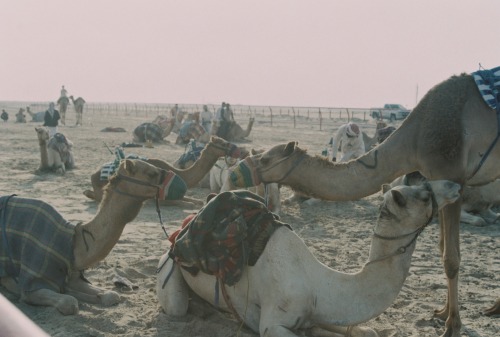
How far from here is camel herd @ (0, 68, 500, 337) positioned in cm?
365

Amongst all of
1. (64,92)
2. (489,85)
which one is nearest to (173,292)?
(489,85)

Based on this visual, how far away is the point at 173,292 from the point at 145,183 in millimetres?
871

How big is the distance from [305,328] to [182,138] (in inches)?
798

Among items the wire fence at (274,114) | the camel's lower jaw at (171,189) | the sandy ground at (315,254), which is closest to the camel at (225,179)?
the sandy ground at (315,254)

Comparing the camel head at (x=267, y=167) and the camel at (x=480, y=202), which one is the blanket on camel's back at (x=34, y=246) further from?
the camel at (x=480, y=202)

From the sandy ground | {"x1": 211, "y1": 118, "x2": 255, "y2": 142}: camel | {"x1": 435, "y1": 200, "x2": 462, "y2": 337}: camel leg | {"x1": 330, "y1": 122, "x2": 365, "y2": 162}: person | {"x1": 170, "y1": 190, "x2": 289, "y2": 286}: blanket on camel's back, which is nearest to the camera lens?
{"x1": 170, "y1": 190, "x2": 289, "y2": 286}: blanket on camel's back

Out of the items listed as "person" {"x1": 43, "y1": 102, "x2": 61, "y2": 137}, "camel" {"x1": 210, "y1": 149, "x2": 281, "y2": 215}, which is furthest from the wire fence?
"camel" {"x1": 210, "y1": 149, "x2": 281, "y2": 215}

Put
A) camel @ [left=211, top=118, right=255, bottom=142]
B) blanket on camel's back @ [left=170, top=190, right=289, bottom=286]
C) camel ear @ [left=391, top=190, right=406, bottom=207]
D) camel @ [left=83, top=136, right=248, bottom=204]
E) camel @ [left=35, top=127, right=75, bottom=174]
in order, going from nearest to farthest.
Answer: camel ear @ [left=391, top=190, right=406, bottom=207] < blanket on camel's back @ [left=170, top=190, right=289, bottom=286] < camel @ [left=83, top=136, right=248, bottom=204] < camel @ [left=35, top=127, right=75, bottom=174] < camel @ [left=211, top=118, right=255, bottom=142]

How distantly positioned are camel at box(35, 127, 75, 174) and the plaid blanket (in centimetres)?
929

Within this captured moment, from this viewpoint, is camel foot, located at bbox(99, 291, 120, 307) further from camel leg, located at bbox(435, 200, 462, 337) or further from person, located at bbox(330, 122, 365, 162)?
person, located at bbox(330, 122, 365, 162)

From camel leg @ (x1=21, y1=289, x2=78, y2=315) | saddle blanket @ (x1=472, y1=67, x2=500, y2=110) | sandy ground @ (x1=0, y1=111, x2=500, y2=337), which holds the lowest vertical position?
sandy ground @ (x1=0, y1=111, x2=500, y2=337)

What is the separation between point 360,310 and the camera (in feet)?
11.9

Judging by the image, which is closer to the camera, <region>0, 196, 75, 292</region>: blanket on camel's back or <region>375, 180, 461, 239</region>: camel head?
<region>375, 180, 461, 239</region>: camel head

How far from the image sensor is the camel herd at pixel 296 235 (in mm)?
3648
